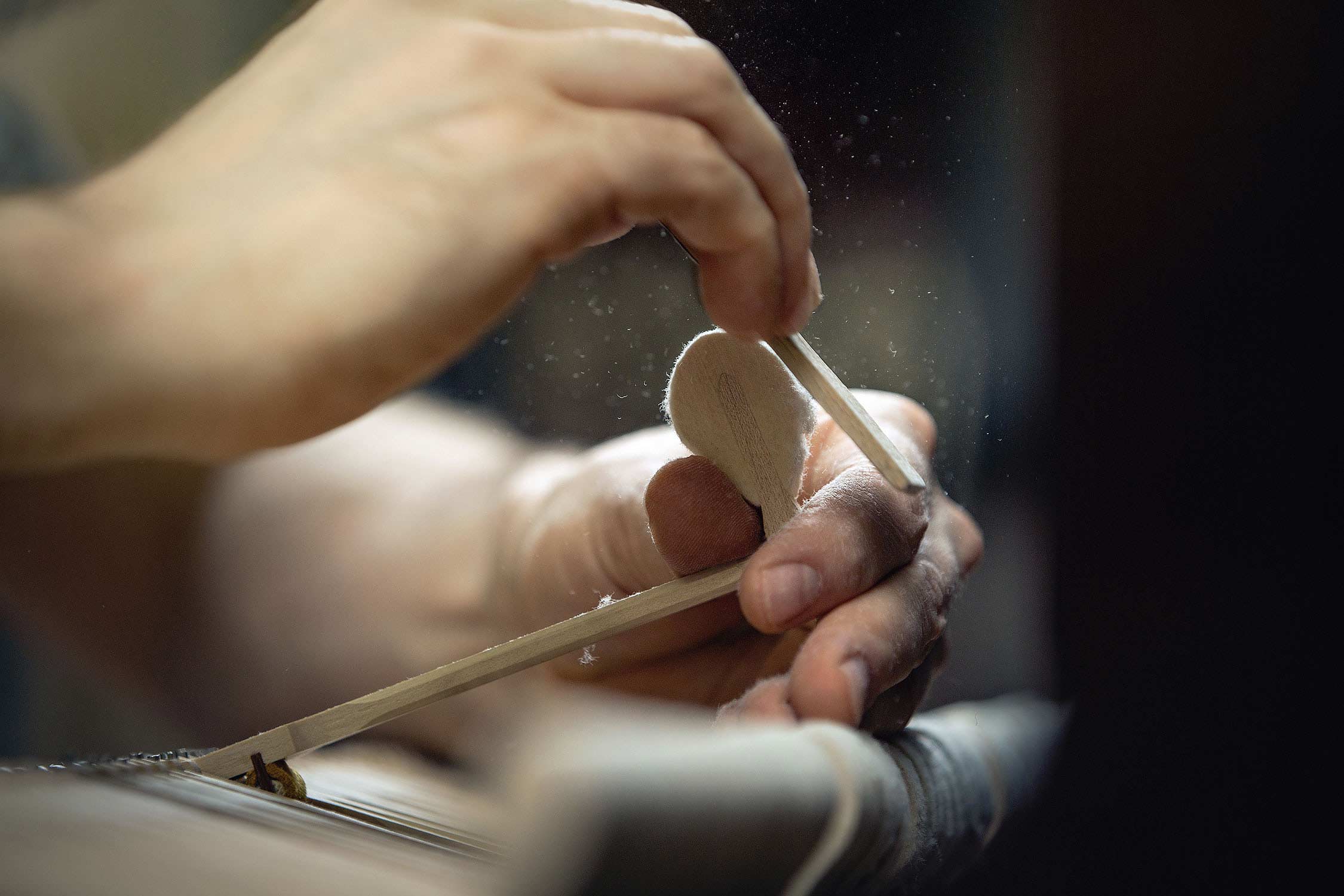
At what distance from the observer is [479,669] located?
0.97ft

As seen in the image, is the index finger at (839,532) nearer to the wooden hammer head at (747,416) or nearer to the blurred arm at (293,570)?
the wooden hammer head at (747,416)

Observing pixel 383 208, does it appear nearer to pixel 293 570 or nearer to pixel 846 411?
pixel 846 411

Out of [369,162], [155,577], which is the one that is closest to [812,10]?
[369,162]

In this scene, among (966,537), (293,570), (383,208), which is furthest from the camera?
(293,570)

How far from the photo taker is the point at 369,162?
23cm

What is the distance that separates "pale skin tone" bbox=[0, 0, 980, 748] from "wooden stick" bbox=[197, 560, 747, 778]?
2 cm

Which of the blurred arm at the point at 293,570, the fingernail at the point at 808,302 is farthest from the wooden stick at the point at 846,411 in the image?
the blurred arm at the point at 293,570

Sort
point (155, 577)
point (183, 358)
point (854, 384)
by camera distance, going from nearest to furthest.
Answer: point (183, 358), point (854, 384), point (155, 577)

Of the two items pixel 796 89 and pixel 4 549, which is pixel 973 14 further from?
pixel 4 549

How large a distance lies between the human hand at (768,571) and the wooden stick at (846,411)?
0.03 metres

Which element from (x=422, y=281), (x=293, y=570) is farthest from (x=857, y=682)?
(x=293, y=570)

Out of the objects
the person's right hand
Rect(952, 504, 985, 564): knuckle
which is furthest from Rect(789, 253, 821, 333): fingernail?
Rect(952, 504, 985, 564): knuckle

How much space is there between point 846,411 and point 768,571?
46 mm

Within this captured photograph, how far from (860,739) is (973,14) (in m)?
0.22
